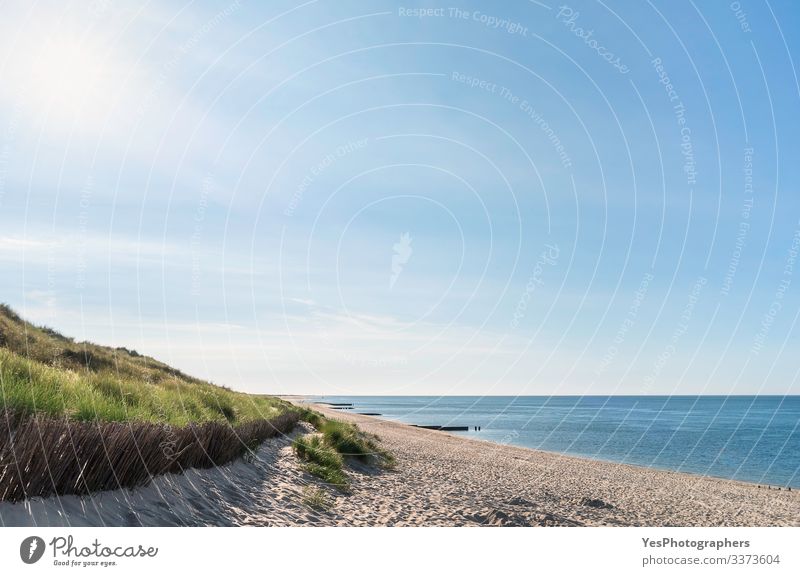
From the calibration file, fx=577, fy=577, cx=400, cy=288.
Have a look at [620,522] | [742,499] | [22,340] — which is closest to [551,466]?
[742,499]

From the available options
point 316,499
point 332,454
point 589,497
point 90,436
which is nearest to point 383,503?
point 316,499

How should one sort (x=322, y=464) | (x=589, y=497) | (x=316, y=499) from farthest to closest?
(x=589, y=497)
(x=322, y=464)
(x=316, y=499)

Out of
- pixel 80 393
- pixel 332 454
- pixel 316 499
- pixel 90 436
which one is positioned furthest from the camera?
pixel 332 454

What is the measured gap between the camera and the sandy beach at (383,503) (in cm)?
698

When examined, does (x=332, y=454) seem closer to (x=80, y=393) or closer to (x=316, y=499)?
(x=316, y=499)

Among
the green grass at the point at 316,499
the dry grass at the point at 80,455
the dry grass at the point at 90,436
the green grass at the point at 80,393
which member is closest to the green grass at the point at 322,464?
the dry grass at the point at 90,436

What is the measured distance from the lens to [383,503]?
12367 millimetres

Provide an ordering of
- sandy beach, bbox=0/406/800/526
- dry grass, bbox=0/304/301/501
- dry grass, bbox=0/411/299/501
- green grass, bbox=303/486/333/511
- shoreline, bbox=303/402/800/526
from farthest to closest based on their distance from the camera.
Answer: shoreline, bbox=303/402/800/526, green grass, bbox=303/486/333/511, sandy beach, bbox=0/406/800/526, dry grass, bbox=0/304/301/501, dry grass, bbox=0/411/299/501

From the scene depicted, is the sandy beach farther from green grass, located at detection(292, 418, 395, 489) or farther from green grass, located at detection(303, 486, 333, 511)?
green grass, located at detection(292, 418, 395, 489)

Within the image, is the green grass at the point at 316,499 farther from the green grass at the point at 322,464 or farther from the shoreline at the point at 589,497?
the shoreline at the point at 589,497

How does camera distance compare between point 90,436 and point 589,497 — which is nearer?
point 90,436

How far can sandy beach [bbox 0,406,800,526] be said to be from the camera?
22.9 feet

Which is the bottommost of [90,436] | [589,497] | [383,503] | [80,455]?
[589,497]

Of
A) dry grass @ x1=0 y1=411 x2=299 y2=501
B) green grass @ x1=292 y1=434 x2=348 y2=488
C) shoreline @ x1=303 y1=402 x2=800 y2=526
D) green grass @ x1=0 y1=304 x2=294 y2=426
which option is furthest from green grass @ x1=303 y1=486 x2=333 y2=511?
green grass @ x1=0 y1=304 x2=294 y2=426
